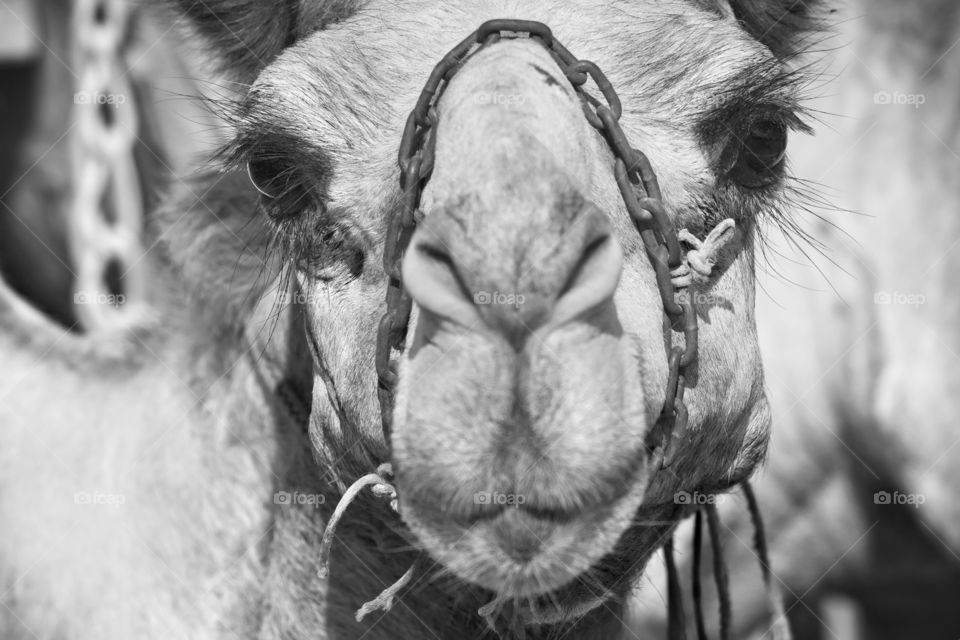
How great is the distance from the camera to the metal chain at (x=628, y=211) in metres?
1.88

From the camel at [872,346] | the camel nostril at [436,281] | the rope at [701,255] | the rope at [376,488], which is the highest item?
the camel nostril at [436,281]

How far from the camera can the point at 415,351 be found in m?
1.75

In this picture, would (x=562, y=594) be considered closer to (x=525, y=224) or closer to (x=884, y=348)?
(x=525, y=224)

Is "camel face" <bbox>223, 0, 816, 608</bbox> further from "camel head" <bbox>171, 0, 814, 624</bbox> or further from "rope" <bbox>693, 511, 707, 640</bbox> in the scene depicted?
"rope" <bbox>693, 511, 707, 640</bbox>

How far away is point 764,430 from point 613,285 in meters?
0.73

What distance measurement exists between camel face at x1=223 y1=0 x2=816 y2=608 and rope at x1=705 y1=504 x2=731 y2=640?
266mm

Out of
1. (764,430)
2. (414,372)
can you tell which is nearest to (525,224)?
(414,372)

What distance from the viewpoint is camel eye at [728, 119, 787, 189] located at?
6.91 feet

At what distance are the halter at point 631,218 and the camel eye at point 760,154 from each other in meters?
0.19

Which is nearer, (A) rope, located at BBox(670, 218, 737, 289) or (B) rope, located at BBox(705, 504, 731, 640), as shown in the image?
(A) rope, located at BBox(670, 218, 737, 289)

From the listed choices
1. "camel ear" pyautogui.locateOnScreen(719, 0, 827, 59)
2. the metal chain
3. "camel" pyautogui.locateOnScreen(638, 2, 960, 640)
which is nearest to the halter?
the metal chain

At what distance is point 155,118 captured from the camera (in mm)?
5992

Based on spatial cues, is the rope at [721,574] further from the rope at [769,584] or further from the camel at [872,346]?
the camel at [872,346]

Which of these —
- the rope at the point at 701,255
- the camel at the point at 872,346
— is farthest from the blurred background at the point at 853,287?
the rope at the point at 701,255
